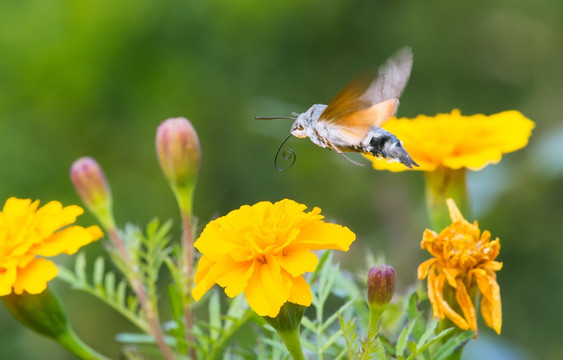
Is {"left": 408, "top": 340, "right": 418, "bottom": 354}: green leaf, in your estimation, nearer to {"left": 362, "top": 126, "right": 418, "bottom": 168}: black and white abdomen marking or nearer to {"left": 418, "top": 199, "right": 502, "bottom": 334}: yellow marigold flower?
{"left": 418, "top": 199, "right": 502, "bottom": 334}: yellow marigold flower

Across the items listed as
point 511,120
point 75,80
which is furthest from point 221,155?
point 511,120

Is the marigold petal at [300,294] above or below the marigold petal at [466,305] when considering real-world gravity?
above

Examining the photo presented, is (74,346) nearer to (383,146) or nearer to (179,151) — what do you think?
(179,151)

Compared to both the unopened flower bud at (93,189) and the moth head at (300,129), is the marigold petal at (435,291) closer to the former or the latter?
the moth head at (300,129)

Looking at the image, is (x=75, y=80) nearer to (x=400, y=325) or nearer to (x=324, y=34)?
(x=324, y=34)

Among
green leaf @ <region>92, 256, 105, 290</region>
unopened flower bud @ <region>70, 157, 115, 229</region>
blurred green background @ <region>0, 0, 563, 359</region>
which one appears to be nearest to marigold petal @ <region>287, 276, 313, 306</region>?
green leaf @ <region>92, 256, 105, 290</region>

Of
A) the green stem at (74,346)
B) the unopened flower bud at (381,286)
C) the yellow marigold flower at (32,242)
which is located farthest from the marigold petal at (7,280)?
the unopened flower bud at (381,286)

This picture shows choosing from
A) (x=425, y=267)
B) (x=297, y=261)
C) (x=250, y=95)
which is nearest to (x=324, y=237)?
(x=297, y=261)
